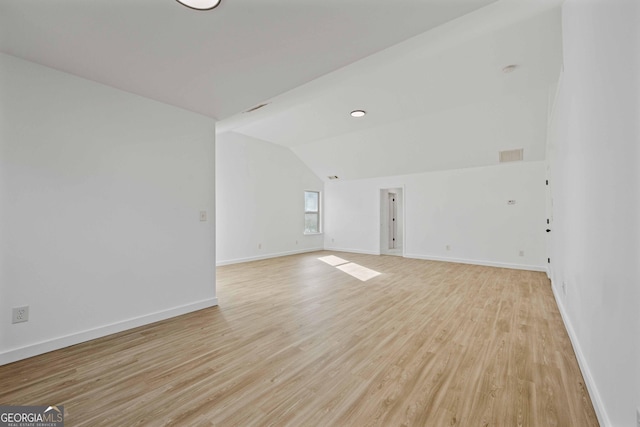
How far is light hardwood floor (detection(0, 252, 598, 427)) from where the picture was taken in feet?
5.03

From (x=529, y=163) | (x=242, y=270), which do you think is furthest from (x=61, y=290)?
(x=529, y=163)

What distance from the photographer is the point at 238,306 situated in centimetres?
336

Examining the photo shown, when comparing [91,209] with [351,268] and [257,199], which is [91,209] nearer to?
[257,199]

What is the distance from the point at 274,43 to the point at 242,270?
14.4 ft

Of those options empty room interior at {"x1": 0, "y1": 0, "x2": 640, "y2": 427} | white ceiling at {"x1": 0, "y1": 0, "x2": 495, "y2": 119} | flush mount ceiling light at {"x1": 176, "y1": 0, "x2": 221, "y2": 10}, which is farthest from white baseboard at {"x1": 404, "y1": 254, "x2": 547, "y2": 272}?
flush mount ceiling light at {"x1": 176, "y1": 0, "x2": 221, "y2": 10}

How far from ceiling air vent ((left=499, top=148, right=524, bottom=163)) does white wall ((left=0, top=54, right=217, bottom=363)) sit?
530cm

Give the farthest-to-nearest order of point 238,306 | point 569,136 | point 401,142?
point 401,142 → point 238,306 → point 569,136

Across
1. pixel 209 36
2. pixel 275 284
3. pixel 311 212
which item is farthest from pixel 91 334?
pixel 311 212

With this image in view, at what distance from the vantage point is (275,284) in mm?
4402

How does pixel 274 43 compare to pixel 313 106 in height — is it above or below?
below

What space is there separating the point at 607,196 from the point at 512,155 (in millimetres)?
4627

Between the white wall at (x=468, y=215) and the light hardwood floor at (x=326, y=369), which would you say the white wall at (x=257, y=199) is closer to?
the white wall at (x=468, y=215)

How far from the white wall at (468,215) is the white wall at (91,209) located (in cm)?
525

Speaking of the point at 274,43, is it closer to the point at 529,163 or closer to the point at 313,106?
the point at 313,106
